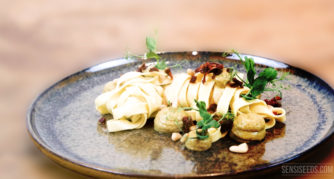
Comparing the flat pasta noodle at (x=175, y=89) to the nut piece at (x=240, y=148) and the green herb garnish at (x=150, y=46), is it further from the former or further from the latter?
the nut piece at (x=240, y=148)

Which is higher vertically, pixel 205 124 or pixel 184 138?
pixel 205 124

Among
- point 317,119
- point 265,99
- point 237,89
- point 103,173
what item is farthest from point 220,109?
point 103,173

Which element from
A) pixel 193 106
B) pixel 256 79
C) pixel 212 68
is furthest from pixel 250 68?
pixel 193 106

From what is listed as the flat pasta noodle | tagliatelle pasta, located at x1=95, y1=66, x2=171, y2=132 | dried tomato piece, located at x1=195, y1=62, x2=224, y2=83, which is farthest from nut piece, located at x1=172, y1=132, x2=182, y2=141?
dried tomato piece, located at x1=195, y1=62, x2=224, y2=83

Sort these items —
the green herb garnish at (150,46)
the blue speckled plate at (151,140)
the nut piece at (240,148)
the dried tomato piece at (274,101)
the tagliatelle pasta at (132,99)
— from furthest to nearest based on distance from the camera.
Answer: the green herb garnish at (150,46), the dried tomato piece at (274,101), the tagliatelle pasta at (132,99), the nut piece at (240,148), the blue speckled plate at (151,140)

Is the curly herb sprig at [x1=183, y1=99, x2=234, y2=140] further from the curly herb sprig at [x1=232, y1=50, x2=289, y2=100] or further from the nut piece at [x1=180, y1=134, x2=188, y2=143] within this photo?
the curly herb sprig at [x1=232, y1=50, x2=289, y2=100]

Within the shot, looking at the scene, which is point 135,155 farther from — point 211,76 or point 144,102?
point 211,76

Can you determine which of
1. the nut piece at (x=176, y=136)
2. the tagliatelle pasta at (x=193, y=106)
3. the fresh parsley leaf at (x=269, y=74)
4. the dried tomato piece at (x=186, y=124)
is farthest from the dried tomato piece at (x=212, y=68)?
the nut piece at (x=176, y=136)

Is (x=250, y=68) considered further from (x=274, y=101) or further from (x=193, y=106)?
(x=193, y=106)
